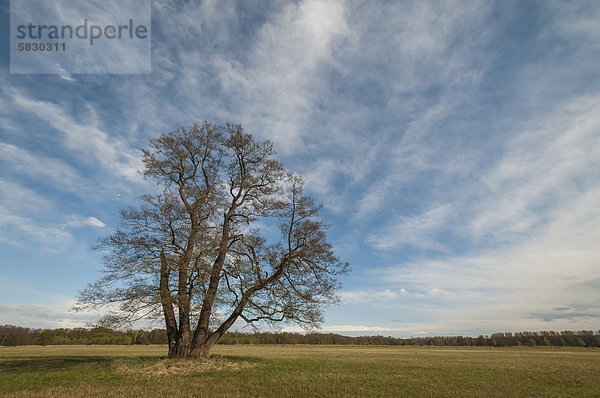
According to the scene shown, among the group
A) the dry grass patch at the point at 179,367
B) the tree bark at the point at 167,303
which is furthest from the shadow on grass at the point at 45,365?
the dry grass patch at the point at 179,367

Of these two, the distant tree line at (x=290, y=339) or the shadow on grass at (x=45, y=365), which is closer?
the shadow on grass at (x=45, y=365)

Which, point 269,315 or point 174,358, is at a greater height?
point 269,315

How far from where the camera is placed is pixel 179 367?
49.1ft

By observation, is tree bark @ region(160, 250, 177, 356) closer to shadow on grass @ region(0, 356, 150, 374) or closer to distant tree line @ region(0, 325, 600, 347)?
shadow on grass @ region(0, 356, 150, 374)

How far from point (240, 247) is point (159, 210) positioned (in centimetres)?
575

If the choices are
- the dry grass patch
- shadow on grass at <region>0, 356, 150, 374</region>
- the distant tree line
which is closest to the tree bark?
shadow on grass at <region>0, 356, 150, 374</region>

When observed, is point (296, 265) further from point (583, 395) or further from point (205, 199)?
point (583, 395)

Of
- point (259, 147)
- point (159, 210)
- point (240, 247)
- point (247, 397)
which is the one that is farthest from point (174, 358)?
point (259, 147)

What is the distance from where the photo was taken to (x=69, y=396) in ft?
29.7

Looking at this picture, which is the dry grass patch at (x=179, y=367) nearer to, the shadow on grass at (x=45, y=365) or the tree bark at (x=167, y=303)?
the tree bark at (x=167, y=303)

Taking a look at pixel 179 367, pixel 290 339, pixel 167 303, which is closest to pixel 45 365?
pixel 167 303

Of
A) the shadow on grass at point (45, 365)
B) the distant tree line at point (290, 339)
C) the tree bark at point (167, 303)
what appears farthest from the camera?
the distant tree line at point (290, 339)

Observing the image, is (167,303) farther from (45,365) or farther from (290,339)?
(290,339)

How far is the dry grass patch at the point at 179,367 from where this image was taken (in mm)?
14008
